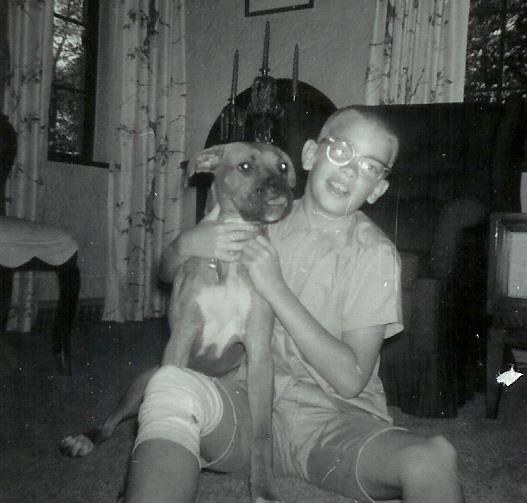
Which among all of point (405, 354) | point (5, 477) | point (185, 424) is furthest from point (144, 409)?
point (405, 354)

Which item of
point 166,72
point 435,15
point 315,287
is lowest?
point 315,287

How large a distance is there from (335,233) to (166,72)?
3.17 metres

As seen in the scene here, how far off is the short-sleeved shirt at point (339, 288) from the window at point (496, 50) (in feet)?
8.90

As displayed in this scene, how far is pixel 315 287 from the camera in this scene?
49.1 inches

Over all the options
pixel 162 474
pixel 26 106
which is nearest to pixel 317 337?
pixel 162 474

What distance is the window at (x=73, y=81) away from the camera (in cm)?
399

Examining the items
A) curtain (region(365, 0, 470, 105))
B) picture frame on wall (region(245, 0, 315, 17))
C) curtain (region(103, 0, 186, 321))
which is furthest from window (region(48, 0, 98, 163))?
curtain (region(365, 0, 470, 105))

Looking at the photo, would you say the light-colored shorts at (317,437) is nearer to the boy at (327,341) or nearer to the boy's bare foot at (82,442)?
the boy at (327,341)

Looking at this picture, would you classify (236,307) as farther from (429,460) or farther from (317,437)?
(429,460)

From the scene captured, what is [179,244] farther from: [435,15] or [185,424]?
[435,15]

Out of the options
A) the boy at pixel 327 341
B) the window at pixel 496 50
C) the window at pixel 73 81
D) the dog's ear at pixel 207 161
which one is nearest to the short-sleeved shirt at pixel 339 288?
the boy at pixel 327 341

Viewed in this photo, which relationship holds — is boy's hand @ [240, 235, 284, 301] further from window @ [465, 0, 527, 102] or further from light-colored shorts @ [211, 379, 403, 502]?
window @ [465, 0, 527, 102]

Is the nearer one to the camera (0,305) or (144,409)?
(144,409)

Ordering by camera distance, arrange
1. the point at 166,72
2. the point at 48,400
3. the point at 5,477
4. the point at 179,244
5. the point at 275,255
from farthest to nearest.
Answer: the point at 166,72
the point at 48,400
the point at 5,477
the point at 179,244
the point at 275,255
